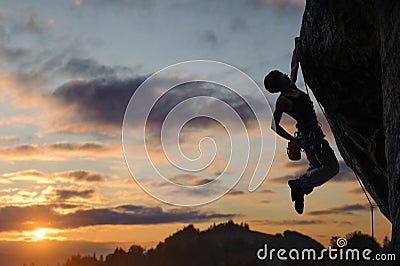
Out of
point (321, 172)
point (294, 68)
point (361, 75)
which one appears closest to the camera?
point (361, 75)

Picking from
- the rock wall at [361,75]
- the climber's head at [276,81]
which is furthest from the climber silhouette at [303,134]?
the rock wall at [361,75]

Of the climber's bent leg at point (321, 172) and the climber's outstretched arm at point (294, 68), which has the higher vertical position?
the climber's outstretched arm at point (294, 68)

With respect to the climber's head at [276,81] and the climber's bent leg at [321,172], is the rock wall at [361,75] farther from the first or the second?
the climber's head at [276,81]

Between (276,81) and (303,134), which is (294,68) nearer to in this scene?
(276,81)

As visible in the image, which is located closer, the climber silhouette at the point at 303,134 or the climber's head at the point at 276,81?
the climber's head at the point at 276,81

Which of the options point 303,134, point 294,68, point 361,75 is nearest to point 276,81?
point 303,134

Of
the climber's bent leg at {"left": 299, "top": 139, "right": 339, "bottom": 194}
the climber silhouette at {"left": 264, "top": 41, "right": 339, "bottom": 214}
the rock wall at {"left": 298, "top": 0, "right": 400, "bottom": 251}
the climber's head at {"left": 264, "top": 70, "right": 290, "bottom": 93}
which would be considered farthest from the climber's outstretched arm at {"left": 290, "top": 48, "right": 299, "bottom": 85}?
the climber's bent leg at {"left": 299, "top": 139, "right": 339, "bottom": 194}

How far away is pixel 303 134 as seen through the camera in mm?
18688

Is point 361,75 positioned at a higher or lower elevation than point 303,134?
higher

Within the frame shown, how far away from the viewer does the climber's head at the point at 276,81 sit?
58.9 ft

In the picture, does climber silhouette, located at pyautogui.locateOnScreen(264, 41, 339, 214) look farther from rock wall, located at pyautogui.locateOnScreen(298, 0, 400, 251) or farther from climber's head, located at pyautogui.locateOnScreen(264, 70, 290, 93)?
rock wall, located at pyautogui.locateOnScreen(298, 0, 400, 251)

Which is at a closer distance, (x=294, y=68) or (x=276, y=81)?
(x=276, y=81)

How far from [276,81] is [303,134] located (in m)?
1.92

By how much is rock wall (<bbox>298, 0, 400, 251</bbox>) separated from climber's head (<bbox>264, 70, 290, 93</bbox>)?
195cm
